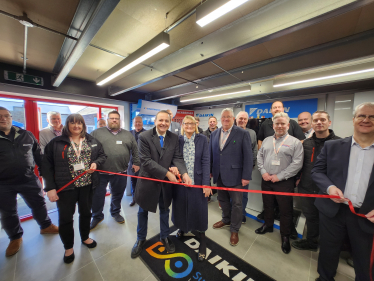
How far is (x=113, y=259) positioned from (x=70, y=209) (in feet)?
2.89

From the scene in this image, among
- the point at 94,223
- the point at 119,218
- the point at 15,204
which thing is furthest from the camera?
the point at 119,218

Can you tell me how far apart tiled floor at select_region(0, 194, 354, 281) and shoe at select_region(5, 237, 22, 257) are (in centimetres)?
6

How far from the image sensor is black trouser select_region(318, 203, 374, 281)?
1.23 metres

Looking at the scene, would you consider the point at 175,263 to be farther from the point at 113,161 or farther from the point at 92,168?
the point at 113,161

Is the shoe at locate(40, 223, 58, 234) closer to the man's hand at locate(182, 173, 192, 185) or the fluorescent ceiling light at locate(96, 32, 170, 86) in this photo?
the man's hand at locate(182, 173, 192, 185)

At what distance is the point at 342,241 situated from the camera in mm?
1424

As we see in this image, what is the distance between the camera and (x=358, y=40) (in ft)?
7.68

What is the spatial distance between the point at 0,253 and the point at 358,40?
631 centimetres

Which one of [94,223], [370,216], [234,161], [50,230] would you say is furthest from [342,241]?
[50,230]

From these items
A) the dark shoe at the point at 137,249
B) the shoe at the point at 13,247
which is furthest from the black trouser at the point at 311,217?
the shoe at the point at 13,247

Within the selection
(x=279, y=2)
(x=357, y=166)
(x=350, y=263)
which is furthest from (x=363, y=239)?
(x=279, y=2)

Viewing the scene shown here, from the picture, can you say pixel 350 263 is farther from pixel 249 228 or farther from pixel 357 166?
pixel 357 166

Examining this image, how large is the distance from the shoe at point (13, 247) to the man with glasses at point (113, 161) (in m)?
0.89

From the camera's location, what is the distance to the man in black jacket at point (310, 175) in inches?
75.5
